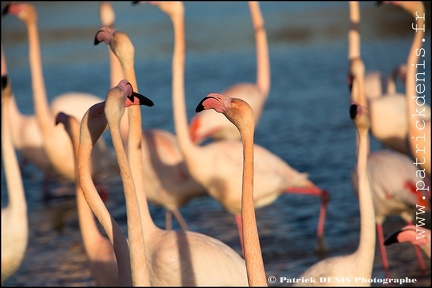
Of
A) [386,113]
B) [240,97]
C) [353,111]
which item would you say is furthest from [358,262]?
[240,97]

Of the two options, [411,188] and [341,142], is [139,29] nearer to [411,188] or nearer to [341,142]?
[341,142]

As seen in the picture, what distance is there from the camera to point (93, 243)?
17.5ft

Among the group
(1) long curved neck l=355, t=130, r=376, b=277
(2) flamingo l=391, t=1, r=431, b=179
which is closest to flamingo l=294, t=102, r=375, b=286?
(1) long curved neck l=355, t=130, r=376, b=277

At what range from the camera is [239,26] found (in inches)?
757

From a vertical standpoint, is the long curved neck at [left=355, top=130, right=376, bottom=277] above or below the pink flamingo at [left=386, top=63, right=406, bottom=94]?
below

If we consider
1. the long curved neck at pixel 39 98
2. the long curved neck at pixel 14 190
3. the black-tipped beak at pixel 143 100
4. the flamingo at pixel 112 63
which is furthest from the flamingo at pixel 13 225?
the black-tipped beak at pixel 143 100

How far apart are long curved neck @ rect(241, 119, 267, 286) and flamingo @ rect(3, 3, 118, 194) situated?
17.0ft

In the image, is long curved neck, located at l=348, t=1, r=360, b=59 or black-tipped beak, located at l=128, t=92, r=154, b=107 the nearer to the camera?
black-tipped beak, located at l=128, t=92, r=154, b=107

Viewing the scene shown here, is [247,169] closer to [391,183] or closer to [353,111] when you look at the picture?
[353,111]

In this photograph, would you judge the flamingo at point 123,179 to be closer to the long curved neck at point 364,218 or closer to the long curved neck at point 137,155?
the long curved neck at point 137,155

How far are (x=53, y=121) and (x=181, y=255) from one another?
4183mm

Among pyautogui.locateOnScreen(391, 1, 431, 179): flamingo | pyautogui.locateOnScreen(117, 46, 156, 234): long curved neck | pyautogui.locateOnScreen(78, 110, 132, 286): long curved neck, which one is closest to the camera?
pyautogui.locateOnScreen(78, 110, 132, 286): long curved neck

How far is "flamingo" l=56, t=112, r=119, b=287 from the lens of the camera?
5191mm

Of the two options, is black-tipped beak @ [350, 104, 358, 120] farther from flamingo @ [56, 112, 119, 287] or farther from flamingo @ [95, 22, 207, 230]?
flamingo @ [95, 22, 207, 230]
